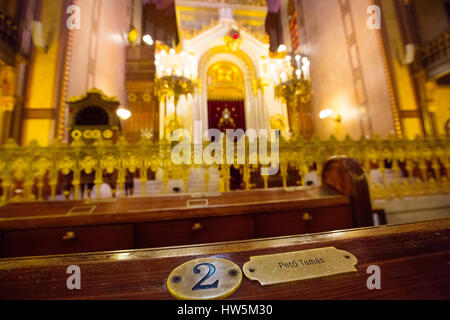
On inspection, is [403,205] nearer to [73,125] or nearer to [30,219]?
[30,219]

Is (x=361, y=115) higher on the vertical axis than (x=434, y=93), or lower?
lower

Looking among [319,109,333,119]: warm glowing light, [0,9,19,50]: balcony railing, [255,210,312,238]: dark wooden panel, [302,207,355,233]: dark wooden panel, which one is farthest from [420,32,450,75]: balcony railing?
[0,9,19,50]: balcony railing

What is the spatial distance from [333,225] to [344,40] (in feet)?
29.9

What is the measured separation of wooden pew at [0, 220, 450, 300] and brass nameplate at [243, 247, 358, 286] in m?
0.02

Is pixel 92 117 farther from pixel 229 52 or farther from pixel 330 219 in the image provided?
pixel 229 52

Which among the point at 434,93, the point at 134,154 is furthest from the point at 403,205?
the point at 434,93

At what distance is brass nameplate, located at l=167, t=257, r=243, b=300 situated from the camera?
56 centimetres

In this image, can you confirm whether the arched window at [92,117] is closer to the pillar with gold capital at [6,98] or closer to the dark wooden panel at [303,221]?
the pillar with gold capital at [6,98]

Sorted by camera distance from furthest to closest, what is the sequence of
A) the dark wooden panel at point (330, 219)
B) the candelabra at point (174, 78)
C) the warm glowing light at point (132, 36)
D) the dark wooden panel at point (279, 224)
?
the warm glowing light at point (132, 36), the candelabra at point (174, 78), the dark wooden panel at point (330, 219), the dark wooden panel at point (279, 224)

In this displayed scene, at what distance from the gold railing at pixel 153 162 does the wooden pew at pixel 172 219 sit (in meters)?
0.72

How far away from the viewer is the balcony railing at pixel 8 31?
5.33 m

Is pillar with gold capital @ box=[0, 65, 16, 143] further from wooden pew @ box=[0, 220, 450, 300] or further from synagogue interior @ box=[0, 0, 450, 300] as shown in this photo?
wooden pew @ box=[0, 220, 450, 300]

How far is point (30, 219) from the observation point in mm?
1409

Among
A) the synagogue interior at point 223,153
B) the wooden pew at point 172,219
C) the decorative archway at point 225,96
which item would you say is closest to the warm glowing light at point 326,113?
the synagogue interior at point 223,153
